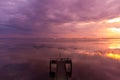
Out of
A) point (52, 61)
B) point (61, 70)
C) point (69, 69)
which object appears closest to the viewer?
point (61, 70)

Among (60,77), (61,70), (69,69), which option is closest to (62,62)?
(69,69)

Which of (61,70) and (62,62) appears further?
(62,62)

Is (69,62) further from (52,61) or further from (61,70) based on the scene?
(61,70)

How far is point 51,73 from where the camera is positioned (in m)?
56.8

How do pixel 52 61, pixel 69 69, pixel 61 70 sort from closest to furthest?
pixel 61 70 < pixel 69 69 < pixel 52 61

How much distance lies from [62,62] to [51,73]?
11.9 ft

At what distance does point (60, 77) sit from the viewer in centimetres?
4634

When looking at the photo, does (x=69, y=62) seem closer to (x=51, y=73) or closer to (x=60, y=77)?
(x=51, y=73)

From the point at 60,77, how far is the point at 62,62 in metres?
10.7

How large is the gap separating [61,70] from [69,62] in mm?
9200

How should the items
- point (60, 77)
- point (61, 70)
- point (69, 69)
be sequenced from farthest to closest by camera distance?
point (69, 69)
point (61, 70)
point (60, 77)

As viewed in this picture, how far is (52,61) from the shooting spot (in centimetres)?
6003

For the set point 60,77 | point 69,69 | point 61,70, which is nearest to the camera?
point 60,77

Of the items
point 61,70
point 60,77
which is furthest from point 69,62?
point 60,77
